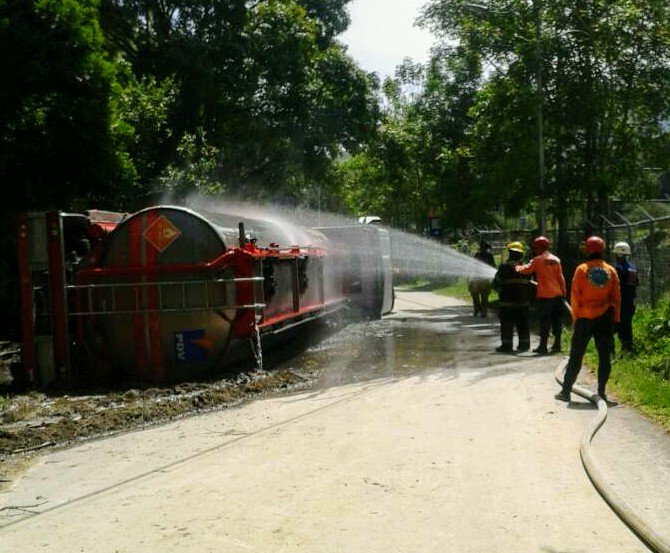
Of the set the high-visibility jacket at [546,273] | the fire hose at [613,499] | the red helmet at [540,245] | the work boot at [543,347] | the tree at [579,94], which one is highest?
the tree at [579,94]

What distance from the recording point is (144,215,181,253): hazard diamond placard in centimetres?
1162

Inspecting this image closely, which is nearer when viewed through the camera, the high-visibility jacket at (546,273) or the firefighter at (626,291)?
the firefighter at (626,291)

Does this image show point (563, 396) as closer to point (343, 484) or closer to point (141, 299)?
point (343, 484)

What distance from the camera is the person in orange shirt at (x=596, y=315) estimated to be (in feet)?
31.4

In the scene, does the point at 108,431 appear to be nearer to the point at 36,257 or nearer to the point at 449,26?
the point at 36,257

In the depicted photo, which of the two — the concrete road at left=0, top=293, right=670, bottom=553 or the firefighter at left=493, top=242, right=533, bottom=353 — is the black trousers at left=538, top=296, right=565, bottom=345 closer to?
the firefighter at left=493, top=242, right=533, bottom=353

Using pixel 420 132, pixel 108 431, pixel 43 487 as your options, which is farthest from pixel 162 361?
pixel 420 132

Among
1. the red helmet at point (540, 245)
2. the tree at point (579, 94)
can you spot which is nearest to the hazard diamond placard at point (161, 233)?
the red helmet at point (540, 245)

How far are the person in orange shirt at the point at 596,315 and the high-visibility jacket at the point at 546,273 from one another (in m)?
3.44

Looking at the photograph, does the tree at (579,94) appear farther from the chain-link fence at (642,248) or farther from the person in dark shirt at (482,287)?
the person in dark shirt at (482,287)

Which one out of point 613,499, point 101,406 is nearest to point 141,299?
point 101,406

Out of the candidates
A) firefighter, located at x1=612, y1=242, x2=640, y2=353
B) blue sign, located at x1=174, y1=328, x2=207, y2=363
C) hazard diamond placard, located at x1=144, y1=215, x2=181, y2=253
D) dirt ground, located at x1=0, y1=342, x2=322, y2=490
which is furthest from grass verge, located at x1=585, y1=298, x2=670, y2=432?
hazard diamond placard, located at x1=144, y1=215, x2=181, y2=253

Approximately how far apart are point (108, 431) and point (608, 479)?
4.79 m

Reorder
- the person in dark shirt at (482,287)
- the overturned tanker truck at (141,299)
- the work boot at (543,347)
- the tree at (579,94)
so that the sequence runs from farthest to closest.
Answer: the person in dark shirt at (482,287)
the tree at (579,94)
the work boot at (543,347)
the overturned tanker truck at (141,299)
